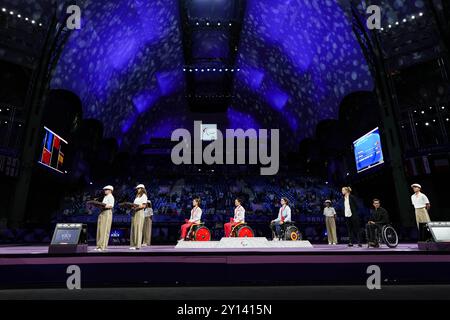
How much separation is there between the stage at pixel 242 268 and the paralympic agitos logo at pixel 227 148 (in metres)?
22.3

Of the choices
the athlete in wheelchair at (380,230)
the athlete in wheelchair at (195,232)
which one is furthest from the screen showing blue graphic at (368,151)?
the athlete in wheelchair at (195,232)

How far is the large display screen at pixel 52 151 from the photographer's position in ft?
49.3

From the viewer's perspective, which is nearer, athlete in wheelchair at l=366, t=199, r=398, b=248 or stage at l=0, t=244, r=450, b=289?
stage at l=0, t=244, r=450, b=289

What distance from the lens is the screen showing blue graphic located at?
1517cm

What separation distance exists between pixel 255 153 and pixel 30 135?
18.2m

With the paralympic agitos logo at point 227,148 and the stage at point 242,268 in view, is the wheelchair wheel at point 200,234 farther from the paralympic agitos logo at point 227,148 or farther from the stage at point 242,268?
the paralympic agitos logo at point 227,148

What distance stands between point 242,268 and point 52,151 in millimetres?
13872

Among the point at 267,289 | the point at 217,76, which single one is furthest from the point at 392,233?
the point at 217,76

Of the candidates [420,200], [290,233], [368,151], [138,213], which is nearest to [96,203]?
[138,213]

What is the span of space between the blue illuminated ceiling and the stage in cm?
1163

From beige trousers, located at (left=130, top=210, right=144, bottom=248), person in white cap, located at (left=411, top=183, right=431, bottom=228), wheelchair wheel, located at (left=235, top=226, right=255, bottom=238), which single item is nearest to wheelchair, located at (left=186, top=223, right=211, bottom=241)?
wheelchair wheel, located at (left=235, top=226, right=255, bottom=238)

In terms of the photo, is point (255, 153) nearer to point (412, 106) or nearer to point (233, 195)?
point (233, 195)

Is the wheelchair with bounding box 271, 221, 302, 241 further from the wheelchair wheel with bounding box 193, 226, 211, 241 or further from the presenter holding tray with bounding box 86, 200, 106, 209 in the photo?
the presenter holding tray with bounding box 86, 200, 106, 209
